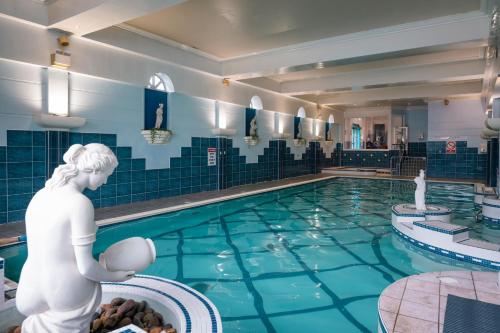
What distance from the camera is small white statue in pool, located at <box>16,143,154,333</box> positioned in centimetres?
145

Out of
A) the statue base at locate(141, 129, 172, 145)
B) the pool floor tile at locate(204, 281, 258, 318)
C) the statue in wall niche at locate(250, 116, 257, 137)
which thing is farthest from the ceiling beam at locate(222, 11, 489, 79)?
the pool floor tile at locate(204, 281, 258, 318)

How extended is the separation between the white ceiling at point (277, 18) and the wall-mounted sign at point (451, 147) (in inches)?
389

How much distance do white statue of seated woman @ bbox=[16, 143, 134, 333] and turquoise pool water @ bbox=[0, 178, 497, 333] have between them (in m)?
1.46

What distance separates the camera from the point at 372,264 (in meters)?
4.21

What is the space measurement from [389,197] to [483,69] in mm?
4103

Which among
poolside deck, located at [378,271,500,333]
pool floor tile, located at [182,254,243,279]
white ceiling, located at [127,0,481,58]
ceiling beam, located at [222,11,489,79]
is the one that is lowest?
pool floor tile, located at [182,254,243,279]

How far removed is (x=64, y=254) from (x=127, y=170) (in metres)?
6.07

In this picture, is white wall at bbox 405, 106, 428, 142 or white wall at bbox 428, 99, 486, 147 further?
white wall at bbox 405, 106, 428, 142

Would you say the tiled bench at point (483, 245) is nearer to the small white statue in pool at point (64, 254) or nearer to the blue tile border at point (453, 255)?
the blue tile border at point (453, 255)

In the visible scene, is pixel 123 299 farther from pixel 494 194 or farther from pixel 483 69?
pixel 483 69

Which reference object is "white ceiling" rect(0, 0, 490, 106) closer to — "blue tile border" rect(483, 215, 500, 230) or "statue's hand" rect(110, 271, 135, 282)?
"blue tile border" rect(483, 215, 500, 230)

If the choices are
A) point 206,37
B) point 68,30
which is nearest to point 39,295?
point 68,30

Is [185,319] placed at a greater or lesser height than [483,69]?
lesser

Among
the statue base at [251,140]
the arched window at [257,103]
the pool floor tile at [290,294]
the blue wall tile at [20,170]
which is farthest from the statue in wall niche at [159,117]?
the pool floor tile at [290,294]
